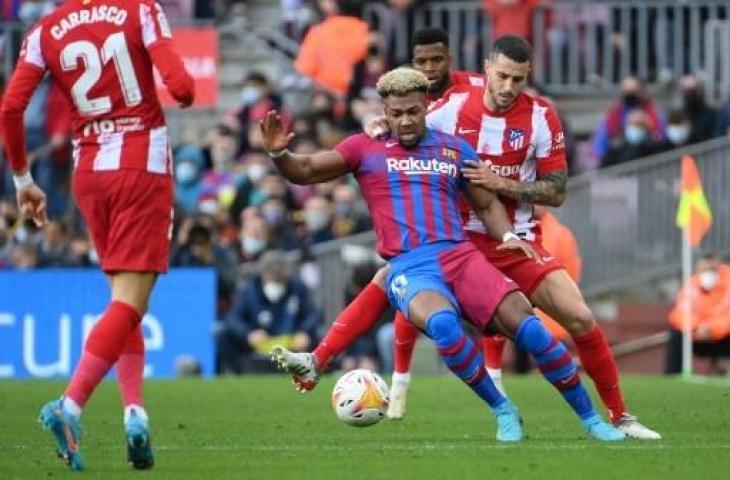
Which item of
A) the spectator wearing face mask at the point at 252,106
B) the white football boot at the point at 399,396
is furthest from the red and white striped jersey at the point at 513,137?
the spectator wearing face mask at the point at 252,106

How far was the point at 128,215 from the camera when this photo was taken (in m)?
10.5

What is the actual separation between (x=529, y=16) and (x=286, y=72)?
343cm

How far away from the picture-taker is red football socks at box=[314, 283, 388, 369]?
12836 millimetres

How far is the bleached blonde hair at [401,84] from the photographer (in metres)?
11.7

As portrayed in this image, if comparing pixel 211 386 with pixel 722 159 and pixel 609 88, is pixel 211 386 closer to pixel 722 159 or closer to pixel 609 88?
pixel 722 159

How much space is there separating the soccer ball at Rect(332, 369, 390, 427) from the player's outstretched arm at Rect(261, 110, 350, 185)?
120 cm

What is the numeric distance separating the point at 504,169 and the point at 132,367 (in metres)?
2.95

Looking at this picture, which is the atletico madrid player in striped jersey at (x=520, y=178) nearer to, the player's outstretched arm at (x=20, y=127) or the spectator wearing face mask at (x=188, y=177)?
the player's outstretched arm at (x=20, y=127)

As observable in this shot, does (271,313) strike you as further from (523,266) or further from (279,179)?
(523,266)

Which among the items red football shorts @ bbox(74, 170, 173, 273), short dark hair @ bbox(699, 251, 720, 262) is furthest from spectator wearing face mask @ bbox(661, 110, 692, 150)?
red football shorts @ bbox(74, 170, 173, 273)

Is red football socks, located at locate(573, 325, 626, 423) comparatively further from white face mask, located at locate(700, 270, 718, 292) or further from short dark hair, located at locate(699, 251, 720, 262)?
short dark hair, located at locate(699, 251, 720, 262)

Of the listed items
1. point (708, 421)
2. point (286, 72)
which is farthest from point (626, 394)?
point (286, 72)

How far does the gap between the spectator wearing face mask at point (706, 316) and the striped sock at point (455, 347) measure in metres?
9.95

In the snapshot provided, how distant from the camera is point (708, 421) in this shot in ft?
44.0
